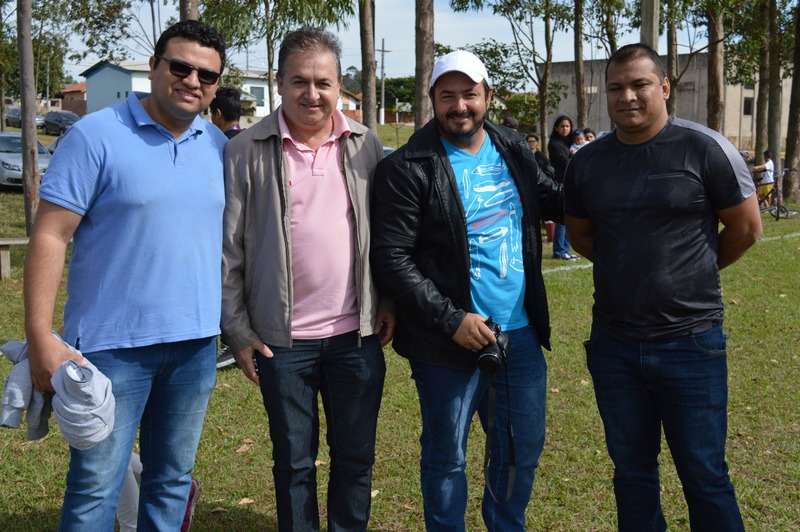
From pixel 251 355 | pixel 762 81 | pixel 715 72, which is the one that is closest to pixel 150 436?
pixel 251 355

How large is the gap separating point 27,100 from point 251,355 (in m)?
10.1

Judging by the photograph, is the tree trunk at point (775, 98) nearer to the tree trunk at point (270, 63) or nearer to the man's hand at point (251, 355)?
the tree trunk at point (270, 63)

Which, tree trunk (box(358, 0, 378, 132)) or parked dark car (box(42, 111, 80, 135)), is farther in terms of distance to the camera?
parked dark car (box(42, 111, 80, 135))

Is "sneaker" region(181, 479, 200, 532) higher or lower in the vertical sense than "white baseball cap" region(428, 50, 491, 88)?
lower

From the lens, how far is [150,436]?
9.74 ft

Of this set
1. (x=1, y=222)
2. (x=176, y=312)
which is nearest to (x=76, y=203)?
(x=176, y=312)

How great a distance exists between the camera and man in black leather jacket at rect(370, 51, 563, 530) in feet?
9.98

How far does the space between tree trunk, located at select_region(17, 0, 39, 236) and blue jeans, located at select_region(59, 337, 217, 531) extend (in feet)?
31.3

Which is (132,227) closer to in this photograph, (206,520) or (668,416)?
(206,520)

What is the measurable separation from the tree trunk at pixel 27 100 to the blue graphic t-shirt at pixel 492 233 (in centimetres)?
988

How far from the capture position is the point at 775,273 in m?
10.8

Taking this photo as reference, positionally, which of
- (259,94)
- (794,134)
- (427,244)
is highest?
(259,94)

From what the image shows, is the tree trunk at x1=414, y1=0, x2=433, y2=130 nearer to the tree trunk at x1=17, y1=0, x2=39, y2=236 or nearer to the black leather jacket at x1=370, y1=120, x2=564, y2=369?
the tree trunk at x1=17, y1=0, x2=39, y2=236

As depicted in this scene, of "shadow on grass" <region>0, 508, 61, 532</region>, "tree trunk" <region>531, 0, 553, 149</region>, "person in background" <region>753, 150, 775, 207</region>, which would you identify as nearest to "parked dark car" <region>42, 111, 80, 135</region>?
"tree trunk" <region>531, 0, 553, 149</region>
